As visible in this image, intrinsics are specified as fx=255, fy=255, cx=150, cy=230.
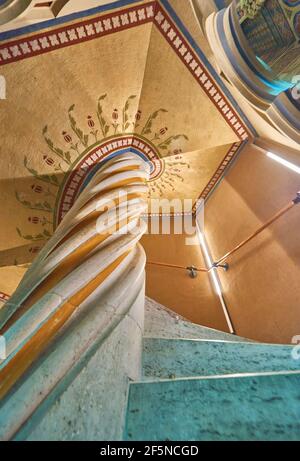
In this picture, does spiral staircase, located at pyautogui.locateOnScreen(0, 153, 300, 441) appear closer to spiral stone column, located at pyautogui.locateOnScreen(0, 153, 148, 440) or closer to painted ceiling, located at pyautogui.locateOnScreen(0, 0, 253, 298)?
spiral stone column, located at pyautogui.locateOnScreen(0, 153, 148, 440)

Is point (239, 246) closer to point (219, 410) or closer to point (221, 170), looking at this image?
point (221, 170)

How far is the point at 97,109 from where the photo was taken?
241 centimetres

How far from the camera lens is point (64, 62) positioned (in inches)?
81.9

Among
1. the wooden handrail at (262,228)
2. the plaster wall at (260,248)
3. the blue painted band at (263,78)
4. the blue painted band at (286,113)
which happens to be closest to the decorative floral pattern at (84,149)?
the plaster wall at (260,248)

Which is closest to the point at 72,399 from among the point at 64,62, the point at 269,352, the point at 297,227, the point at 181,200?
the point at 269,352

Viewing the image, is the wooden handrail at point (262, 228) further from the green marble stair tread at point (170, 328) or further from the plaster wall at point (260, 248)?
the green marble stair tread at point (170, 328)

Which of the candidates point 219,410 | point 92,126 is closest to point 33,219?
point 92,126

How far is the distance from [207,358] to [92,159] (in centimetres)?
222

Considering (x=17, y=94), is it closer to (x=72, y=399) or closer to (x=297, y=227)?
(x=72, y=399)

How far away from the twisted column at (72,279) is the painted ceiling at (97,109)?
4.01ft

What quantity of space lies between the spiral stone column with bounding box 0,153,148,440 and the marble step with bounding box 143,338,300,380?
0.38 feet

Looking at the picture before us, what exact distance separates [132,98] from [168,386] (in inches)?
96.4

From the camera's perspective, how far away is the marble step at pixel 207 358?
33.7 inches

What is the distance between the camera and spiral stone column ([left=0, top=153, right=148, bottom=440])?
61 centimetres
